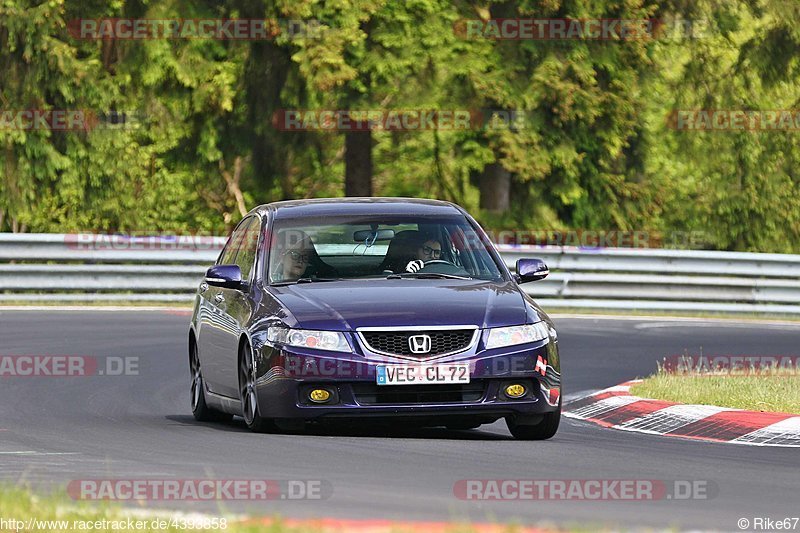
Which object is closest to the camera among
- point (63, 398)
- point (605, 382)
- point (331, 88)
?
point (63, 398)

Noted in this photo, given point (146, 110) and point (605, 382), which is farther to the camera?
point (146, 110)

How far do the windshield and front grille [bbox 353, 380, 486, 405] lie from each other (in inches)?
48.1

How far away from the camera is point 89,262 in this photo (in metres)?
25.5

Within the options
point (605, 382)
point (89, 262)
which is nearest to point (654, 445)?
point (605, 382)

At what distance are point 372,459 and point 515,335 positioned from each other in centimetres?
163

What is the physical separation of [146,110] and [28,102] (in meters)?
3.39

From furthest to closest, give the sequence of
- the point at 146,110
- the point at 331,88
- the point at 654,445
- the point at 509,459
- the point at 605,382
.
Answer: the point at 146,110, the point at 331,88, the point at 605,382, the point at 654,445, the point at 509,459

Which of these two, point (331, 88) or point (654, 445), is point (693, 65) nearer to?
point (331, 88)

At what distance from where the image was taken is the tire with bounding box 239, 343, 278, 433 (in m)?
11.0
